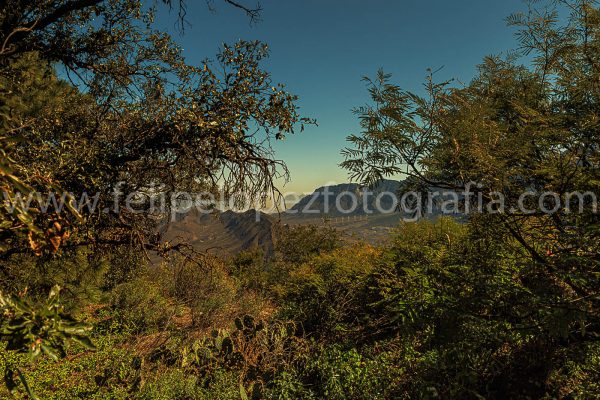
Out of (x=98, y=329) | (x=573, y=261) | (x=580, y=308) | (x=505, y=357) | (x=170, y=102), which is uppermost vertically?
(x=170, y=102)

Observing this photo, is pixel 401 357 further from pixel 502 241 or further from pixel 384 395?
pixel 502 241

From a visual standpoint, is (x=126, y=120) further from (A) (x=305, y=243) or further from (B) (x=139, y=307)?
(A) (x=305, y=243)

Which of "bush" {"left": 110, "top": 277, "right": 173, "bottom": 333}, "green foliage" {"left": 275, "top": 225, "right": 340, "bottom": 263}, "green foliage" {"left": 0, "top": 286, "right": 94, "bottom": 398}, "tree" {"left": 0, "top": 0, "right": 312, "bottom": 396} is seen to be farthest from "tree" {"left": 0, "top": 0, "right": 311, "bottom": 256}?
"green foliage" {"left": 275, "top": 225, "right": 340, "bottom": 263}

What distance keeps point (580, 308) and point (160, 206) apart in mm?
5601

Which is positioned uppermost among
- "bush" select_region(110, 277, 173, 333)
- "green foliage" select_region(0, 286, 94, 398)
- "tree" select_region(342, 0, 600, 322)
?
"tree" select_region(342, 0, 600, 322)

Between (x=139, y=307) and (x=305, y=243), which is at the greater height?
(x=305, y=243)

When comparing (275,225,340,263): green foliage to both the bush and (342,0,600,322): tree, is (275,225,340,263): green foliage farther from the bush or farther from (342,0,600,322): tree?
(342,0,600,322): tree

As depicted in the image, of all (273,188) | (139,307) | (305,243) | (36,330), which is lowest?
(139,307)

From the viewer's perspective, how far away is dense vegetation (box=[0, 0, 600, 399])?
8.80 ft

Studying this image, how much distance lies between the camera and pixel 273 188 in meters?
4.58

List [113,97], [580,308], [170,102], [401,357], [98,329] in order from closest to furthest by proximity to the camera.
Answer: [580,308] → [170,102] → [113,97] → [401,357] → [98,329]

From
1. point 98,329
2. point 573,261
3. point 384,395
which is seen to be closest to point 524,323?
point 573,261

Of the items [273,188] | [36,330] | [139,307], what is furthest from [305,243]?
[36,330]

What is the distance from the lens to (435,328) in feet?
12.6
